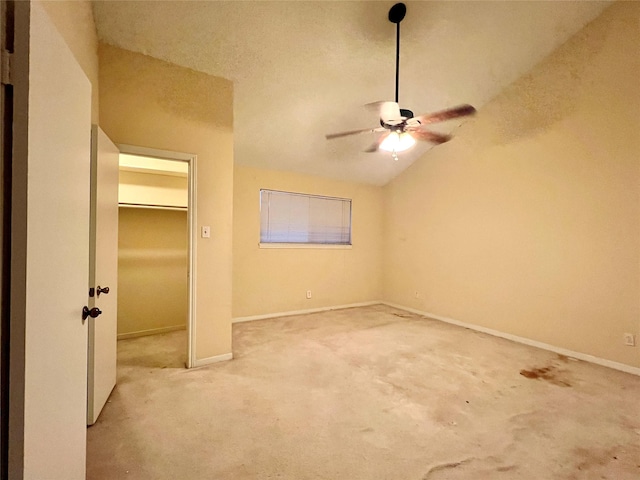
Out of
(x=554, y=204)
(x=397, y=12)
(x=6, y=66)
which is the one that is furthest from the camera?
(x=554, y=204)

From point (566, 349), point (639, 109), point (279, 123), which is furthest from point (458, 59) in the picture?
point (566, 349)

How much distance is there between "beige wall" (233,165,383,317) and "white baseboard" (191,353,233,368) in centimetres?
136

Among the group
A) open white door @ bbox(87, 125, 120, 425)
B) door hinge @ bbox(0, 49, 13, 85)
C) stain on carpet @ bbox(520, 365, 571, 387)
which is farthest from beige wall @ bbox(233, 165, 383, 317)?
door hinge @ bbox(0, 49, 13, 85)

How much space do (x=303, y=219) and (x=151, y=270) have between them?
2309 mm

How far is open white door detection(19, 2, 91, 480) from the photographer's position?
0.84 m

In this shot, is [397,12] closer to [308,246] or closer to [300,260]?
[308,246]

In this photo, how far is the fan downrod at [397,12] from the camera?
2471mm

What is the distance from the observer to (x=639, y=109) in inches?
105

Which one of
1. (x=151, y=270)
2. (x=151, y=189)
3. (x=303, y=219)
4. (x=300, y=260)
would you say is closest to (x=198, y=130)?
(x=151, y=189)

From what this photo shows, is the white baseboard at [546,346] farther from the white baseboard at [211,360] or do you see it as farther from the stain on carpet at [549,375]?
the white baseboard at [211,360]

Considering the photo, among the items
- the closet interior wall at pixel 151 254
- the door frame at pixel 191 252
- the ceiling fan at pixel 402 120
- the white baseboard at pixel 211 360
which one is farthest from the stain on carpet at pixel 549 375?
the closet interior wall at pixel 151 254

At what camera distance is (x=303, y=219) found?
4.84 metres

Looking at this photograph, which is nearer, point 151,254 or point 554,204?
point 554,204

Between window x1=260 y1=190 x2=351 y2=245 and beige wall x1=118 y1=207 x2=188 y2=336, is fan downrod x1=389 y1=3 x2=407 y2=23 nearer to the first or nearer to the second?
window x1=260 y1=190 x2=351 y2=245
